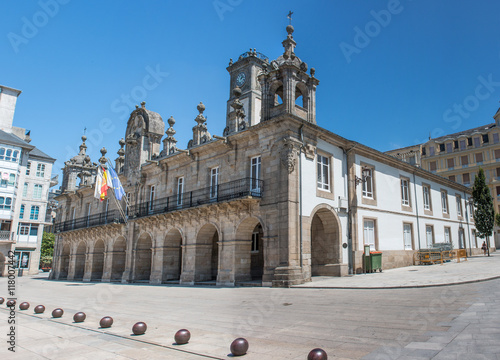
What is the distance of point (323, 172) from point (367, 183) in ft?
13.4

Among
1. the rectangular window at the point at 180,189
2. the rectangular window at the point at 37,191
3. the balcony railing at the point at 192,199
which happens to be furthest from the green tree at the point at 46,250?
the rectangular window at the point at 180,189

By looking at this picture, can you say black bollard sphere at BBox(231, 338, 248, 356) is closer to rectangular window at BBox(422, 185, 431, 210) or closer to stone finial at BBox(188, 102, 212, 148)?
stone finial at BBox(188, 102, 212, 148)

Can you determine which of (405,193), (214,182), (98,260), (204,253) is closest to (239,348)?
(204,253)

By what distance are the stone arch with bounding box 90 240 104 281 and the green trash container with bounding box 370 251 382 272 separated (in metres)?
21.2

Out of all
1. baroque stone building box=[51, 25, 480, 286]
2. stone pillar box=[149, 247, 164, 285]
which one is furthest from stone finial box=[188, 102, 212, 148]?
stone pillar box=[149, 247, 164, 285]

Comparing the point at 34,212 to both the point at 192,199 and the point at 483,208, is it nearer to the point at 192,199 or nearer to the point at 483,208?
the point at 192,199

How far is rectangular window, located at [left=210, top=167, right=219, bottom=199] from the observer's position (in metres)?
20.7

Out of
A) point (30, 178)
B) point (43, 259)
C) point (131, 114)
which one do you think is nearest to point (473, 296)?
point (131, 114)

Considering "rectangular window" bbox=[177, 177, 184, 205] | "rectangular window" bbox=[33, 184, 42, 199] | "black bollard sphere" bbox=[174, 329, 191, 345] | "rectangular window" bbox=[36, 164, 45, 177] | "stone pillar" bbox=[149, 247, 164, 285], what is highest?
"rectangular window" bbox=[36, 164, 45, 177]

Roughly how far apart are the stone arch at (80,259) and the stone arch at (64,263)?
238 centimetres

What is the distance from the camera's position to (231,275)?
18047 millimetres

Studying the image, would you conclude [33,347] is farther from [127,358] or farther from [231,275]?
[231,275]

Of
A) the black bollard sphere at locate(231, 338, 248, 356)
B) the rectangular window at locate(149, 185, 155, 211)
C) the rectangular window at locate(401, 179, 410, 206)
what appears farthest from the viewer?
the rectangular window at locate(149, 185, 155, 211)

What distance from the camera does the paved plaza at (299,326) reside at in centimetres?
575
